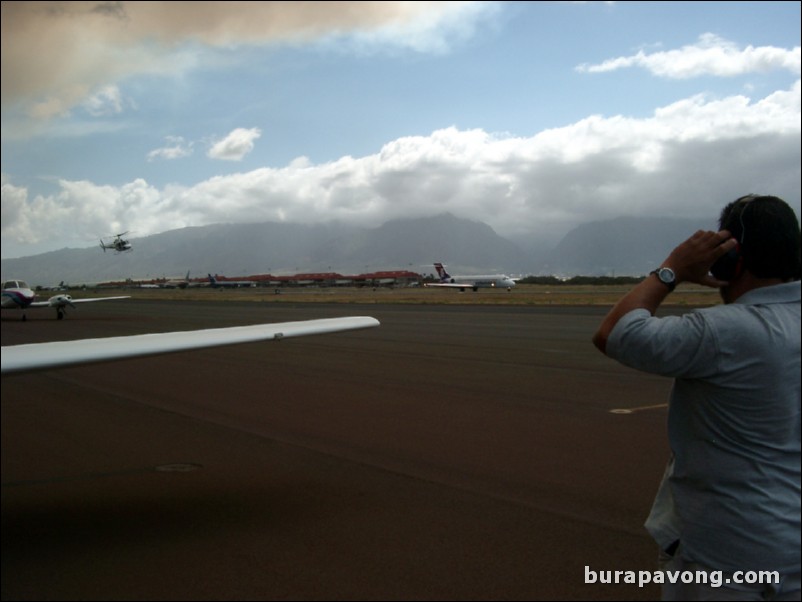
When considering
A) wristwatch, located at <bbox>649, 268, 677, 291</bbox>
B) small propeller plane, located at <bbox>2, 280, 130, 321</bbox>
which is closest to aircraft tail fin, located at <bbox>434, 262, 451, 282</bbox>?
small propeller plane, located at <bbox>2, 280, 130, 321</bbox>

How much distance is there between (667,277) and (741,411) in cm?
44

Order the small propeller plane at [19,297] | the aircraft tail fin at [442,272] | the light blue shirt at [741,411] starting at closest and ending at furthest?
the light blue shirt at [741,411]
the small propeller plane at [19,297]
the aircraft tail fin at [442,272]

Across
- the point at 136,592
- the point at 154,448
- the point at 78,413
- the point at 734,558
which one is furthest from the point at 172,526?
the point at 78,413

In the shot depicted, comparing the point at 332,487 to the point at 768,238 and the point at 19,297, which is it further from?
the point at 19,297

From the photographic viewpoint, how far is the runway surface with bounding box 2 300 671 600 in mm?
4273

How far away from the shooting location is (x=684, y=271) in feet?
6.73

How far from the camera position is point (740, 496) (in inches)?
78.7

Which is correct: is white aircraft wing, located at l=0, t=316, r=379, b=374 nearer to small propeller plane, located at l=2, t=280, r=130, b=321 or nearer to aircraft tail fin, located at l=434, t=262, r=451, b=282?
small propeller plane, located at l=2, t=280, r=130, b=321

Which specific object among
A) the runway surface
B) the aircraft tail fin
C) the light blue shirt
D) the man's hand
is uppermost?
the aircraft tail fin

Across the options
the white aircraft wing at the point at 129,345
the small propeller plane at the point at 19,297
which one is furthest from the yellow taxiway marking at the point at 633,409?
the small propeller plane at the point at 19,297

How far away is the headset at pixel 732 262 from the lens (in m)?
2.04

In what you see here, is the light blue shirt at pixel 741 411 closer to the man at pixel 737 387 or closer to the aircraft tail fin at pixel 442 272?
the man at pixel 737 387

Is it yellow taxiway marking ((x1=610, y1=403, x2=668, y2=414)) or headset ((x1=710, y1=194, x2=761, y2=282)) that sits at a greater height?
headset ((x1=710, y1=194, x2=761, y2=282))

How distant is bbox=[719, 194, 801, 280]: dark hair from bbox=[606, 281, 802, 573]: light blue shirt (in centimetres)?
6
